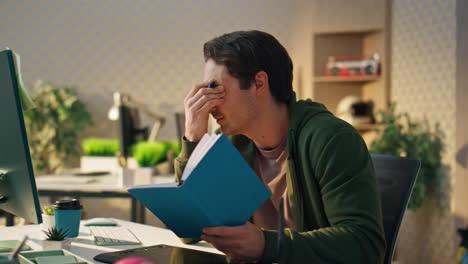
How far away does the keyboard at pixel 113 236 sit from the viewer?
134cm

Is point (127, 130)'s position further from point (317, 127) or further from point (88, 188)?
point (317, 127)

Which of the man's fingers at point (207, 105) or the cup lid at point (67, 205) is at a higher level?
the man's fingers at point (207, 105)

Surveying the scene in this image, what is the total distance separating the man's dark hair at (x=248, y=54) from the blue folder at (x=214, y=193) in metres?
0.51

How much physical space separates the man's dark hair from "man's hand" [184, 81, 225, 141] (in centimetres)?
7

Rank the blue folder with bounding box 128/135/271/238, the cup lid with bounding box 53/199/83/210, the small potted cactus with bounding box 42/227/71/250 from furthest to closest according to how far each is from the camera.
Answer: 1. the cup lid with bounding box 53/199/83/210
2. the small potted cactus with bounding box 42/227/71/250
3. the blue folder with bounding box 128/135/271/238

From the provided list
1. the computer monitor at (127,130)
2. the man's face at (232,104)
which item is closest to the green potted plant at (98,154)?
the computer monitor at (127,130)

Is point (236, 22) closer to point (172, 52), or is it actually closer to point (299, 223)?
point (172, 52)

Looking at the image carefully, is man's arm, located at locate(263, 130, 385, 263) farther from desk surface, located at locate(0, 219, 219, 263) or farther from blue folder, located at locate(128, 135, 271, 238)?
desk surface, located at locate(0, 219, 219, 263)

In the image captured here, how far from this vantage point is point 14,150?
1055mm

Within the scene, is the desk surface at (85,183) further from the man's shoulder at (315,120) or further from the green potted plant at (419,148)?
the green potted plant at (419,148)

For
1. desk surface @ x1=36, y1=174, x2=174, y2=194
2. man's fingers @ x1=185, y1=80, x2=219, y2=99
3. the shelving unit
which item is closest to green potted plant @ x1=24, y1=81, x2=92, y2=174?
desk surface @ x1=36, y1=174, x2=174, y2=194

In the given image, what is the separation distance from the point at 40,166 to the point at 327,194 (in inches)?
183

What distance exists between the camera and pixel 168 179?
300cm

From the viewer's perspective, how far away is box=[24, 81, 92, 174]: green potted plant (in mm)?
5359
